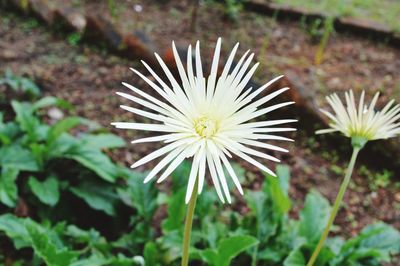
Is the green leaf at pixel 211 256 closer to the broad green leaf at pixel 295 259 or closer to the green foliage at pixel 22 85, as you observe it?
the broad green leaf at pixel 295 259

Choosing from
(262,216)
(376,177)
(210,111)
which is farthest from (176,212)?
(376,177)

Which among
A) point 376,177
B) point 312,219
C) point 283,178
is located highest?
point 376,177

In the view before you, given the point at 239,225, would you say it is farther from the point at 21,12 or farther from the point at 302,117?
the point at 21,12

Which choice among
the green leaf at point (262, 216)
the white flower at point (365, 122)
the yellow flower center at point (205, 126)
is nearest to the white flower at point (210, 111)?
the yellow flower center at point (205, 126)

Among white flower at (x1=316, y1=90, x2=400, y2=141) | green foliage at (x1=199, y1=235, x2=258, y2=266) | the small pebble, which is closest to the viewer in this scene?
white flower at (x1=316, y1=90, x2=400, y2=141)

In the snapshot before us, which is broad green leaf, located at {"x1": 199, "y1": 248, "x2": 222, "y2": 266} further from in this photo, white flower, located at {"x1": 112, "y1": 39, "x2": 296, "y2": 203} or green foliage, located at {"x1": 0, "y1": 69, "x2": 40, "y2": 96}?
green foliage, located at {"x1": 0, "y1": 69, "x2": 40, "y2": 96}

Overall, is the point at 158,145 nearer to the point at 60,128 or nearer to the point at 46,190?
the point at 60,128

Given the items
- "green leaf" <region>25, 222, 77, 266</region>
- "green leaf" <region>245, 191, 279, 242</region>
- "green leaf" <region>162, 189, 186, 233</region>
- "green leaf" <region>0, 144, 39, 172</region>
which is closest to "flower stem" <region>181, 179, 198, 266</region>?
"green leaf" <region>25, 222, 77, 266</region>
